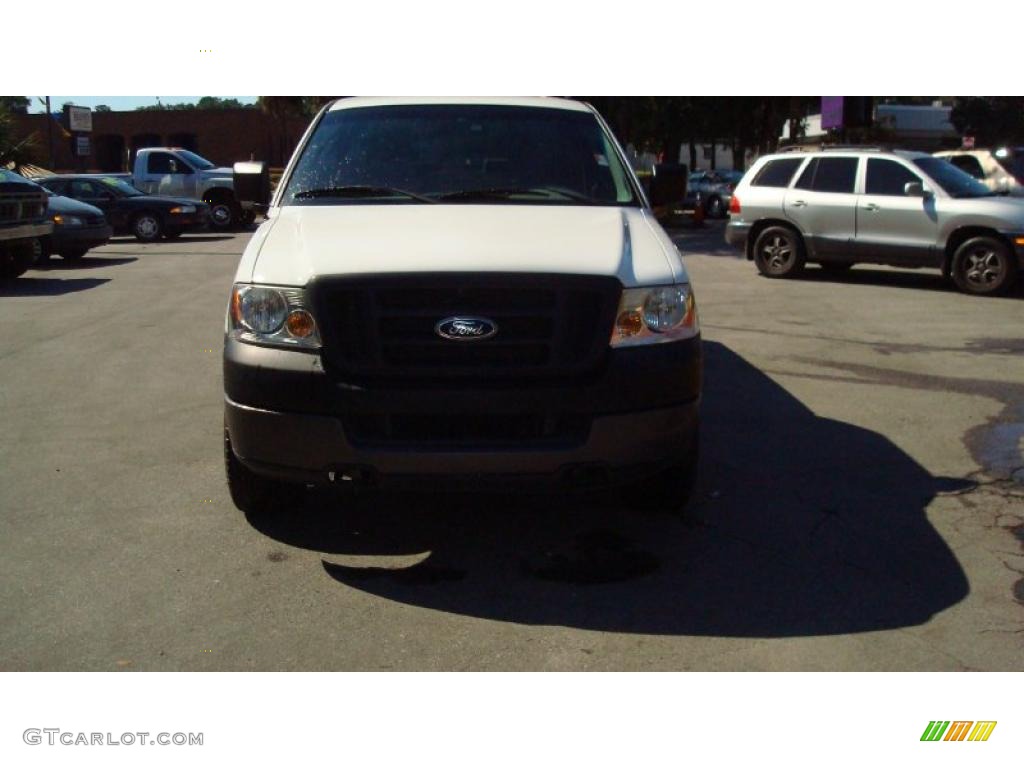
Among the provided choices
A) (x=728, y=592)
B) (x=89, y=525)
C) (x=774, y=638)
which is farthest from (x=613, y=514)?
(x=89, y=525)

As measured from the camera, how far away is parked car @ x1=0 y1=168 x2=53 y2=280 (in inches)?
555

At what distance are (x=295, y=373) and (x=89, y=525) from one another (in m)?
1.58

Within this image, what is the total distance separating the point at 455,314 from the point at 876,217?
11.4 m

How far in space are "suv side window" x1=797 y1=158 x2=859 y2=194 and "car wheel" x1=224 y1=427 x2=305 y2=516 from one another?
11503mm

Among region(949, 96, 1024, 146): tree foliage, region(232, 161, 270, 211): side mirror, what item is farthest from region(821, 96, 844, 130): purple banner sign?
region(949, 96, 1024, 146): tree foliage

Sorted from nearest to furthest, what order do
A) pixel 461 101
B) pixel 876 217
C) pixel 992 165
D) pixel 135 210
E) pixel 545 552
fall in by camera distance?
pixel 545 552 → pixel 461 101 → pixel 876 217 → pixel 135 210 → pixel 992 165

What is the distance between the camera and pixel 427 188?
5.36 metres

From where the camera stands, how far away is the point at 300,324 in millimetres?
4234

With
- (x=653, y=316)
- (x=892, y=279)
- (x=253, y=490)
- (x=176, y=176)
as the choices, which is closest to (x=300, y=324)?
(x=253, y=490)

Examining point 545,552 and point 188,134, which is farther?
point 188,134

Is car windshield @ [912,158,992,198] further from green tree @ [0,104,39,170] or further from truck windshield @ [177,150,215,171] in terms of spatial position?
truck windshield @ [177,150,215,171]

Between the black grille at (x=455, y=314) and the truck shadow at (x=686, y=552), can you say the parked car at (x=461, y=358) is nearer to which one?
the black grille at (x=455, y=314)

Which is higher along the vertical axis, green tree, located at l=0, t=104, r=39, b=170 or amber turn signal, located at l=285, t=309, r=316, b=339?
green tree, located at l=0, t=104, r=39, b=170
